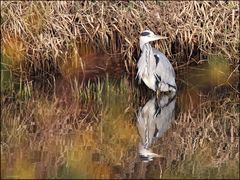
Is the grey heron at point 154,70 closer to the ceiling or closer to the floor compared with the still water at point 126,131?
closer to the ceiling

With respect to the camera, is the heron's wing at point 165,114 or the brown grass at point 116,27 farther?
the brown grass at point 116,27

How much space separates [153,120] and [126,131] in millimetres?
456

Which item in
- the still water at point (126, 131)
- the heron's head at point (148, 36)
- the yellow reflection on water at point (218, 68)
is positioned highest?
the heron's head at point (148, 36)

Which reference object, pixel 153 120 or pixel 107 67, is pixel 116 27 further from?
pixel 153 120

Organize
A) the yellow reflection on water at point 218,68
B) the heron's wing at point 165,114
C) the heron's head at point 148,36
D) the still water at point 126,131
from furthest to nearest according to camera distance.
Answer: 1. the yellow reflection on water at point 218,68
2. the heron's head at point 148,36
3. the heron's wing at point 165,114
4. the still water at point 126,131

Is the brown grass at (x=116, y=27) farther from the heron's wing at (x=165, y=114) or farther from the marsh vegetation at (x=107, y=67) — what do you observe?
the heron's wing at (x=165, y=114)

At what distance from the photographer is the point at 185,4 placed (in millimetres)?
7676

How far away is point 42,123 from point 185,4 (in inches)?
94.7

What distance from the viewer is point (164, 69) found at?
7.32 meters

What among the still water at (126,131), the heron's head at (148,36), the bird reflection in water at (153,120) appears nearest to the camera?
the still water at (126,131)

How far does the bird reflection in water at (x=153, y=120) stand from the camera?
17.8 ft

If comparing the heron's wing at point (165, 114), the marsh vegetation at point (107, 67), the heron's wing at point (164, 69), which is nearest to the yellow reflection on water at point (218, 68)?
the marsh vegetation at point (107, 67)

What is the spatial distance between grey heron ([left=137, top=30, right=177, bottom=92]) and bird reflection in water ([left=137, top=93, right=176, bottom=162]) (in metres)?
0.12

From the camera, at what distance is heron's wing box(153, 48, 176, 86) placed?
7312mm
